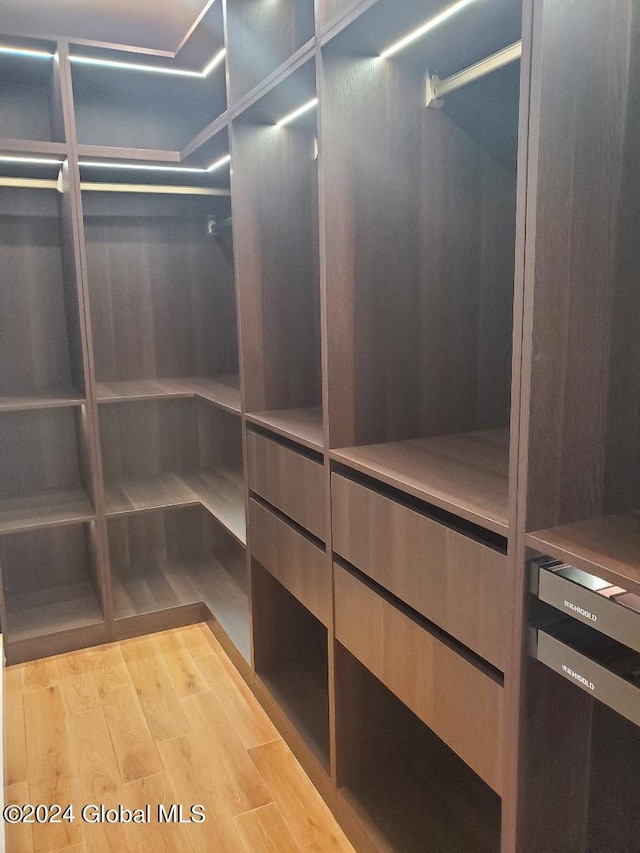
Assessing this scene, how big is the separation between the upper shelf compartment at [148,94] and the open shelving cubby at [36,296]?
0.35 meters

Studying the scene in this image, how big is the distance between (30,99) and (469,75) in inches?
79.6

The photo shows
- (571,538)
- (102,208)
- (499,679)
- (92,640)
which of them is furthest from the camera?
(102,208)

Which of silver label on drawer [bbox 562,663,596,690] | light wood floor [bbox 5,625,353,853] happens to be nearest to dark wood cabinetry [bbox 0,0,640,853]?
silver label on drawer [bbox 562,663,596,690]

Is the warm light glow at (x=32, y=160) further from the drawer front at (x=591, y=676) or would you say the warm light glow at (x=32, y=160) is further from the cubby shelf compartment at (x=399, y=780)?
the drawer front at (x=591, y=676)

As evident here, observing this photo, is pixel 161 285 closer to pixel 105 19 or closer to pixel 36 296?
pixel 36 296

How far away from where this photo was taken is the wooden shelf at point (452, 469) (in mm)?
1197

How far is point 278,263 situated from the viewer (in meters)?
2.13

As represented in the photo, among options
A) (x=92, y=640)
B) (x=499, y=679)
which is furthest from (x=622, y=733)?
(x=92, y=640)

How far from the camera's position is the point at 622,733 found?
1.27m

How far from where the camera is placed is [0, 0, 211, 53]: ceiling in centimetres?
225

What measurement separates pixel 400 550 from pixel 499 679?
1.08 ft

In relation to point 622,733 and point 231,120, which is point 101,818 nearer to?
point 622,733

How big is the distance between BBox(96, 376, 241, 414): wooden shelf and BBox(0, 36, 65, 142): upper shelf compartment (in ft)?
3.12

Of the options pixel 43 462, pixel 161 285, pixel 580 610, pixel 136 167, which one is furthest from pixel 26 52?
pixel 580 610
